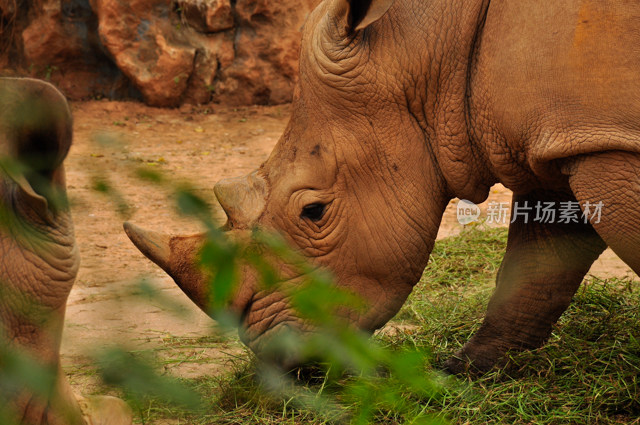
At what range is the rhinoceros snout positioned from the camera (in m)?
3.13

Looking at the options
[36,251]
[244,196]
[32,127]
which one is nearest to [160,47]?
[244,196]

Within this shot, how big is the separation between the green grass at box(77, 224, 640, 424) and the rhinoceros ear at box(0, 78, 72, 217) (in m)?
1.44

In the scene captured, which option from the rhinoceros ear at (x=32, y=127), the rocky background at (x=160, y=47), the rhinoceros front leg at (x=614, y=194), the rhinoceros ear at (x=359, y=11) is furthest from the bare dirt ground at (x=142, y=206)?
the rhinoceros front leg at (x=614, y=194)

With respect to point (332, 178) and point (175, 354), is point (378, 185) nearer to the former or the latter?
point (332, 178)

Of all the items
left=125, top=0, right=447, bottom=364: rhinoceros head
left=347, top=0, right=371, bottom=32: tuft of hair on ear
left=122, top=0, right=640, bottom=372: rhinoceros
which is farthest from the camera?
left=125, top=0, right=447, bottom=364: rhinoceros head

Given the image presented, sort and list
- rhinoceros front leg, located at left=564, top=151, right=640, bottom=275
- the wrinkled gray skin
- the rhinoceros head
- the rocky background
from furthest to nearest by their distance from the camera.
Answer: the rocky background < the rhinoceros head < rhinoceros front leg, located at left=564, top=151, right=640, bottom=275 < the wrinkled gray skin

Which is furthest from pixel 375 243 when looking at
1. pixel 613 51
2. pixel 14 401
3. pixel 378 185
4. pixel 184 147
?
pixel 184 147

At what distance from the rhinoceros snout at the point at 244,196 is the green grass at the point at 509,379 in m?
0.47

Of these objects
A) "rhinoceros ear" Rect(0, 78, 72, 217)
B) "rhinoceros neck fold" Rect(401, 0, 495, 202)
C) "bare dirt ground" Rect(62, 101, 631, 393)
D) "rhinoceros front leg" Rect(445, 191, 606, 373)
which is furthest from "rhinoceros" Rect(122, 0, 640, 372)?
"rhinoceros ear" Rect(0, 78, 72, 217)

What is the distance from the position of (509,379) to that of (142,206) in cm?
154

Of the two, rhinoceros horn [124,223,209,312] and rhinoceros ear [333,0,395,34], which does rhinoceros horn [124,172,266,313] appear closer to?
rhinoceros horn [124,223,209,312]

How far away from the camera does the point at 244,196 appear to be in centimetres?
319

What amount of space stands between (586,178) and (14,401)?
1.91m

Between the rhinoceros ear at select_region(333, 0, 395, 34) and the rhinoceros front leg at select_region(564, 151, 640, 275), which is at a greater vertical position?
the rhinoceros ear at select_region(333, 0, 395, 34)
